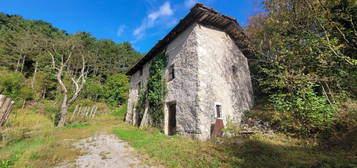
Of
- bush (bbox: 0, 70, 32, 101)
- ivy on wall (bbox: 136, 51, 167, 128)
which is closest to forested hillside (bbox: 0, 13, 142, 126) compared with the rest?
bush (bbox: 0, 70, 32, 101)

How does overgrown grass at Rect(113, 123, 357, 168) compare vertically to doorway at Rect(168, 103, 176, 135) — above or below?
below

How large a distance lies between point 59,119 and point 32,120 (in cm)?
225

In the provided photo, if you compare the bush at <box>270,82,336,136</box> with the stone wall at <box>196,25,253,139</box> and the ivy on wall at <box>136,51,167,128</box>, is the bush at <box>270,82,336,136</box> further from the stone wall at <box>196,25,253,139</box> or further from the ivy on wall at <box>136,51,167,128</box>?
the ivy on wall at <box>136,51,167,128</box>

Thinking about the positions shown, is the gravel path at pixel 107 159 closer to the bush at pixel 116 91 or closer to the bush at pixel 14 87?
the bush at pixel 14 87

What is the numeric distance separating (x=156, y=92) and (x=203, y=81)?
143 inches

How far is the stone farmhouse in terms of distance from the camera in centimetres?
664

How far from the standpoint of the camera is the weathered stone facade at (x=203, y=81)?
655 cm

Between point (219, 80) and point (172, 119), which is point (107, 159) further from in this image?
point (219, 80)

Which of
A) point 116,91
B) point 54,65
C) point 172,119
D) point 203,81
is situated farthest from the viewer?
point 116,91

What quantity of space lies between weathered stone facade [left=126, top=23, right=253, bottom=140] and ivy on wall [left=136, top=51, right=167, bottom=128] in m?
0.45

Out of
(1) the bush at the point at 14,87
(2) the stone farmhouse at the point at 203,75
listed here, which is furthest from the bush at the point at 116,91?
(2) the stone farmhouse at the point at 203,75

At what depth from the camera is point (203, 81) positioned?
269 inches

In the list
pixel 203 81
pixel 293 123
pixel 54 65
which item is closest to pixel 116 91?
pixel 54 65

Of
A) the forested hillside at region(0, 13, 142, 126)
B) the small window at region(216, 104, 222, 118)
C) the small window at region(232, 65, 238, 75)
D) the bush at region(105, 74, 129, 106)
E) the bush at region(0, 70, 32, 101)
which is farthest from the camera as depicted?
the bush at region(105, 74, 129, 106)
